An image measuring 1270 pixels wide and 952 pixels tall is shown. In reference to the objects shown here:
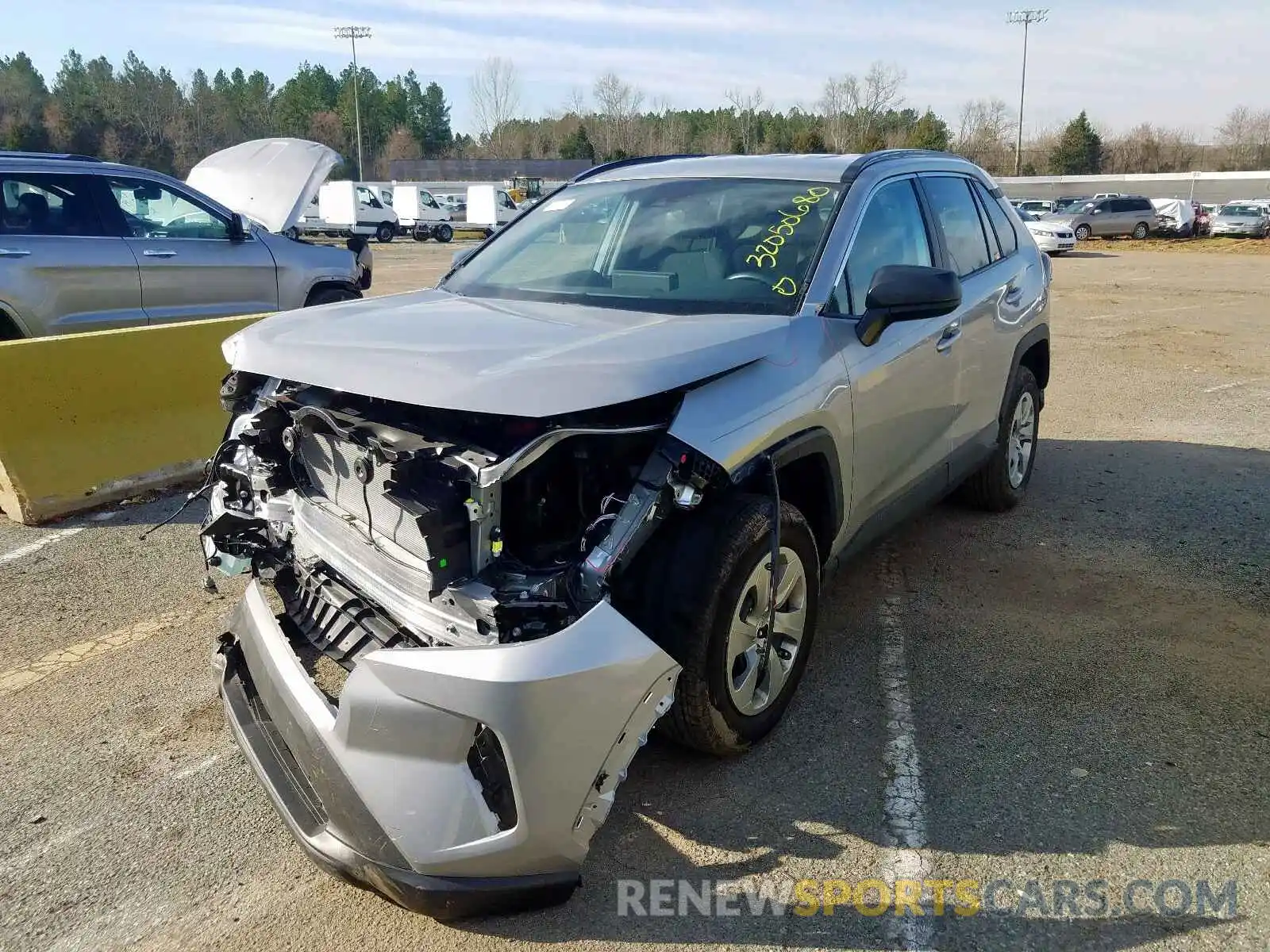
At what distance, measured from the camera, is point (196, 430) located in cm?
634

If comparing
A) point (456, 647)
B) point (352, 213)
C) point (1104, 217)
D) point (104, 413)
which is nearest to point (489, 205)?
point (352, 213)

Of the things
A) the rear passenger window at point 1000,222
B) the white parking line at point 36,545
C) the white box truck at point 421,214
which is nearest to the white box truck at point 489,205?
the white box truck at point 421,214

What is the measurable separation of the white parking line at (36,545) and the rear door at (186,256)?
2825 millimetres

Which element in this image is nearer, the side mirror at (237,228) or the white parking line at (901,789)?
the white parking line at (901,789)

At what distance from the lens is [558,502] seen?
2838 millimetres

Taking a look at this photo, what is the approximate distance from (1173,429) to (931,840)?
6.18 metres

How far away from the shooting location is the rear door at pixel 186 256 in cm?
780

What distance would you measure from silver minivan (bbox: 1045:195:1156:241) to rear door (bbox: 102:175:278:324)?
33207 mm

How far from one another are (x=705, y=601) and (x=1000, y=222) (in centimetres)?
363

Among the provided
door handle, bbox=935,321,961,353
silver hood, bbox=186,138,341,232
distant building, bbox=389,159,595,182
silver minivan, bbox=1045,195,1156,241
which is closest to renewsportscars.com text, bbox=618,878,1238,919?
door handle, bbox=935,321,961,353

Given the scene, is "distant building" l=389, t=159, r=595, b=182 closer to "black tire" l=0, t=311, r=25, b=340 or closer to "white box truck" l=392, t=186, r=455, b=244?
"white box truck" l=392, t=186, r=455, b=244

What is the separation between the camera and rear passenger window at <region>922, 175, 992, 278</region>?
15.0 ft

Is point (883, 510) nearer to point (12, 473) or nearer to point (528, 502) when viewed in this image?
point (528, 502)

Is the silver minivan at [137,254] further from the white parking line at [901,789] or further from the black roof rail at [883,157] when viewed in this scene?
the white parking line at [901,789]
